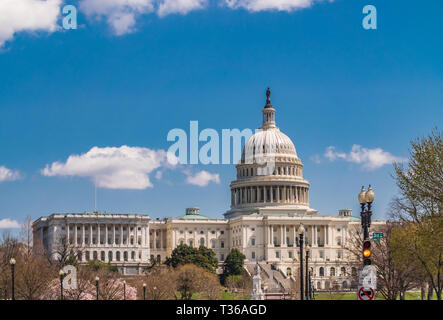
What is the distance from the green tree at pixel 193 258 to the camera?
6490 inches

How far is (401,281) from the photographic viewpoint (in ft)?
250

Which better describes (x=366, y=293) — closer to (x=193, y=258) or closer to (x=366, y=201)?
(x=366, y=201)

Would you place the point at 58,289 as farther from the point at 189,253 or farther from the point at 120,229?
the point at 120,229

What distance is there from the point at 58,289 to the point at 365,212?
54.9 m

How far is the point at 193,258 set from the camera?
547 ft

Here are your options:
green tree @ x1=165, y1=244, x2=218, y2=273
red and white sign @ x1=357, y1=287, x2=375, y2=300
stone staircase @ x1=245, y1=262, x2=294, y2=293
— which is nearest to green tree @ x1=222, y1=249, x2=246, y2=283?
green tree @ x1=165, y1=244, x2=218, y2=273

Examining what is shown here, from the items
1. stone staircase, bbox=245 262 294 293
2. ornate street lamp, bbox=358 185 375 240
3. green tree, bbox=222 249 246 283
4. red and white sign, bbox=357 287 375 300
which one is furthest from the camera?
green tree, bbox=222 249 246 283

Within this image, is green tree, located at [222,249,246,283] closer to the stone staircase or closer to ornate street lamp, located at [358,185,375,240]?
the stone staircase

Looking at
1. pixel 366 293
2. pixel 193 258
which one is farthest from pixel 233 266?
pixel 366 293

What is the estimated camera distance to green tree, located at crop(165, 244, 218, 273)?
541 feet

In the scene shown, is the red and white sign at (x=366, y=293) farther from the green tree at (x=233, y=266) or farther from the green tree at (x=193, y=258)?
the green tree at (x=233, y=266)

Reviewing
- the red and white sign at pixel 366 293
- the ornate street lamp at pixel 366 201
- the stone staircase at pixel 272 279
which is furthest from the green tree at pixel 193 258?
the red and white sign at pixel 366 293

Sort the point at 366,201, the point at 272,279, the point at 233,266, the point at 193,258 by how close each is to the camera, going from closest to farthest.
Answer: the point at 366,201 < the point at 272,279 < the point at 193,258 < the point at 233,266
